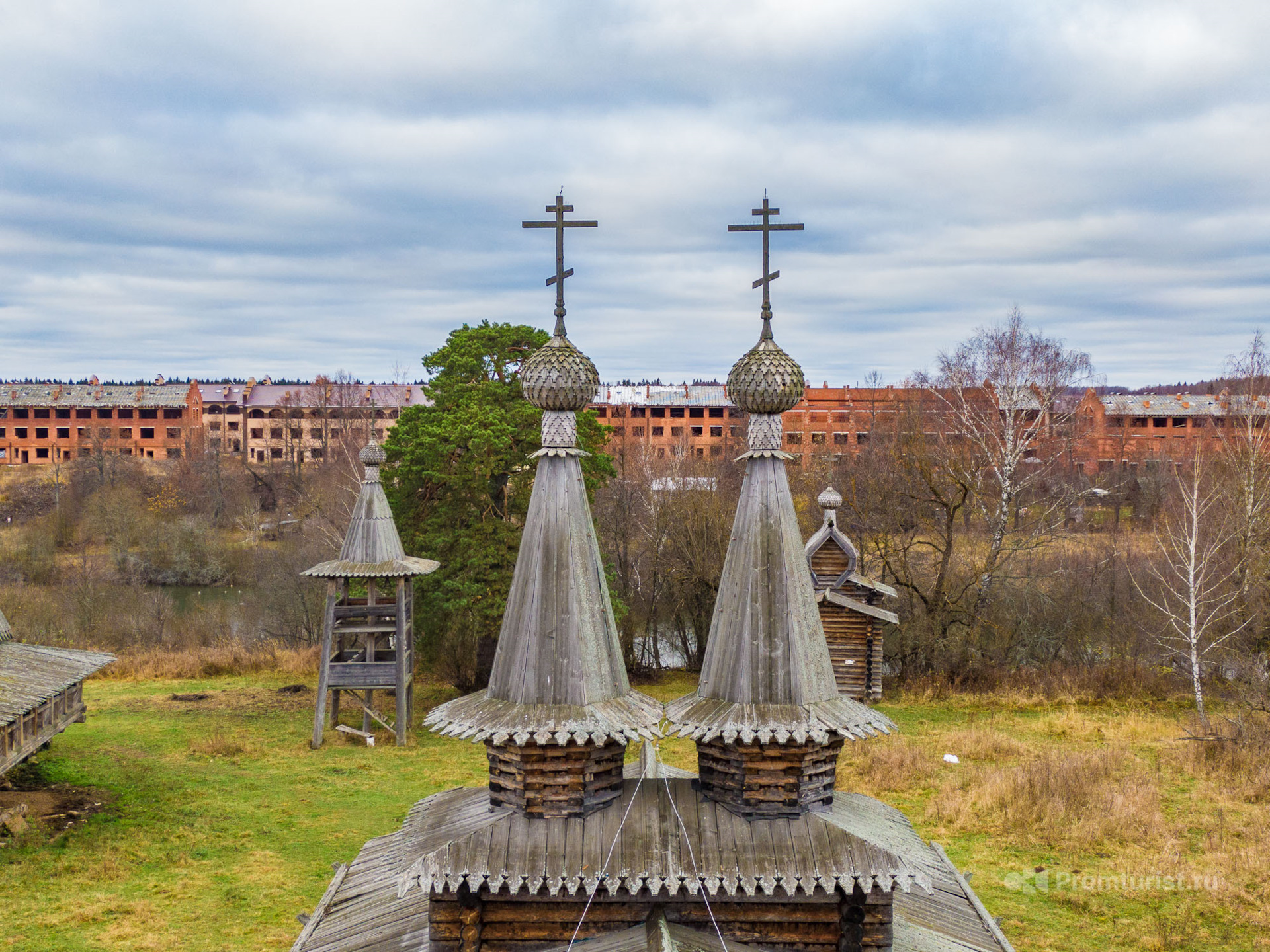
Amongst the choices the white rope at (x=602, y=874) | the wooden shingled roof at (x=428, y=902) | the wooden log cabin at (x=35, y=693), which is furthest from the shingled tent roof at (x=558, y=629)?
the wooden log cabin at (x=35, y=693)

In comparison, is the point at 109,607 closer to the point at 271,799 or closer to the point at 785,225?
the point at 271,799

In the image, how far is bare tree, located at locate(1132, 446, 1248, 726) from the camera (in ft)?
76.2

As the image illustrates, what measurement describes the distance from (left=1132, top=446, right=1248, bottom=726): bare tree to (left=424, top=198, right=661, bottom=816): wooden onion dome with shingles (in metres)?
19.7

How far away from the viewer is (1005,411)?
29.3m

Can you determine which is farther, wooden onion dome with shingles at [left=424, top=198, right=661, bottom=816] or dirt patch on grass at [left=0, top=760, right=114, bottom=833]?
dirt patch on grass at [left=0, top=760, right=114, bottom=833]

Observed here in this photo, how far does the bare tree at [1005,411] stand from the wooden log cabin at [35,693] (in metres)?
23.1

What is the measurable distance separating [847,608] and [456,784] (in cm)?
1112

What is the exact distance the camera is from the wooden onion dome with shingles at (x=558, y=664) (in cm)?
743

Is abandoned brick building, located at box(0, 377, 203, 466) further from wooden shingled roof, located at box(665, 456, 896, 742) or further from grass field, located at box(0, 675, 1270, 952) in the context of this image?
wooden shingled roof, located at box(665, 456, 896, 742)

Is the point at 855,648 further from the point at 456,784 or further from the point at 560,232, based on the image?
the point at 560,232

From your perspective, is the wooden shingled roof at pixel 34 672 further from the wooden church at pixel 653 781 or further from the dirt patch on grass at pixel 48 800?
the wooden church at pixel 653 781

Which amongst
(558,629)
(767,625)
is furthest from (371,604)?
(767,625)

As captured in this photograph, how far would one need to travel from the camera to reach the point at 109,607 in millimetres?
35344

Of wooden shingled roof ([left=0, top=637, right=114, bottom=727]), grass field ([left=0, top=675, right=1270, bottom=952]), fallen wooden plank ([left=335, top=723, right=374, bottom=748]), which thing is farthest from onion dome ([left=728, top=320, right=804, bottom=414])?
fallen wooden plank ([left=335, top=723, right=374, bottom=748])
